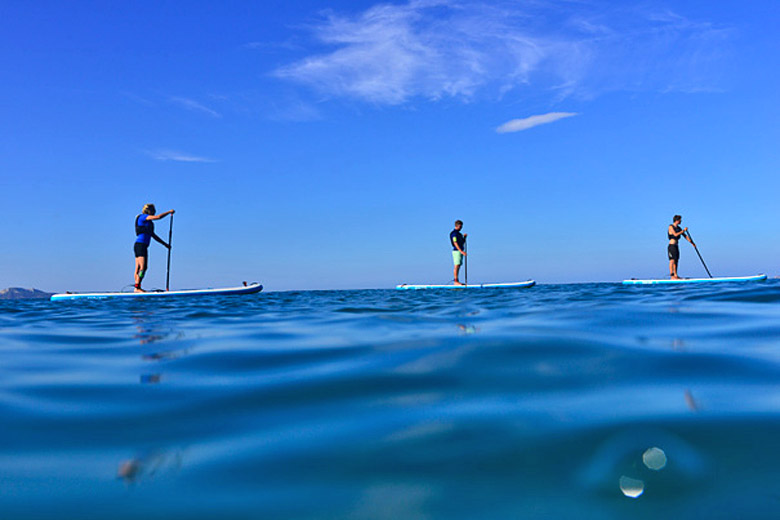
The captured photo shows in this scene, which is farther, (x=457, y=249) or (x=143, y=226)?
(x=457, y=249)

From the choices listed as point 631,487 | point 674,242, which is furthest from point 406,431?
point 674,242

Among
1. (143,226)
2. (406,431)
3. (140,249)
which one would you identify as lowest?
(406,431)

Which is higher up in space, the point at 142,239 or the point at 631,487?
the point at 142,239

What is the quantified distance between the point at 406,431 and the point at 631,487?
71cm

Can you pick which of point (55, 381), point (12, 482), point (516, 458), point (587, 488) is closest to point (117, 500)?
point (12, 482)

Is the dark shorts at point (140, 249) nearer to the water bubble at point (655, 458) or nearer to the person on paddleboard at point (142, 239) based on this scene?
the person on paddleboard at point (142, 239)

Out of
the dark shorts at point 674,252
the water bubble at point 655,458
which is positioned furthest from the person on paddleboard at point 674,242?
the water bubble at point 655,458

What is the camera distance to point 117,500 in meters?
1.21

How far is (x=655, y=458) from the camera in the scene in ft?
4.23

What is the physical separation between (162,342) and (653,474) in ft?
12.6

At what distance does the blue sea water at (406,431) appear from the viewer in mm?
1152

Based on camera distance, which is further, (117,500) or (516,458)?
(516,458)

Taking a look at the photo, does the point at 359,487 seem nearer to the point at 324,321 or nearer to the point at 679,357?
the point at 679,357

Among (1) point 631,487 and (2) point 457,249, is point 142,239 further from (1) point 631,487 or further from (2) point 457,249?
(1) point 631,487
